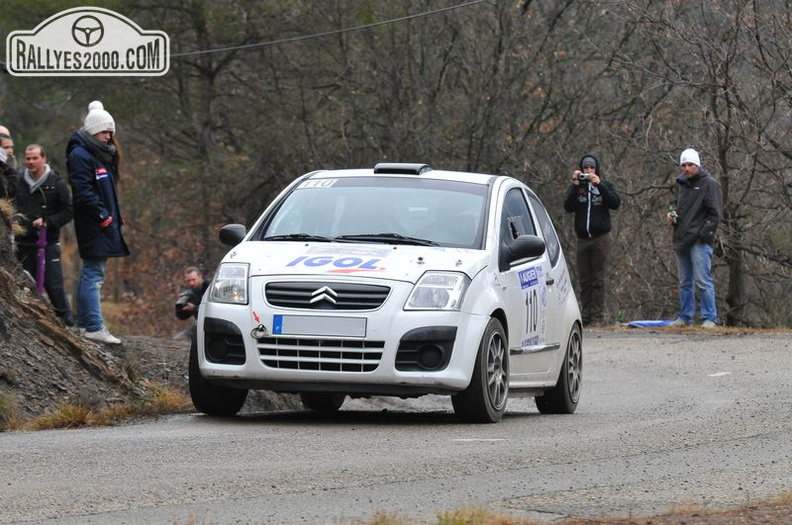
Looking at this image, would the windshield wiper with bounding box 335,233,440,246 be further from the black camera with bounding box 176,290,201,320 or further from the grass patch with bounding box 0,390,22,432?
the black camera with bounding box 176,290,201,320

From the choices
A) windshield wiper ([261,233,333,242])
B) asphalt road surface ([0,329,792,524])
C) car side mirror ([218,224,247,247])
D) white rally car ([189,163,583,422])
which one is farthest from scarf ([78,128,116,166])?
asphalt road surface ([0,329,792,524])

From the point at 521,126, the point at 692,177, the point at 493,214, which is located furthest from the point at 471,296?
the point at 521,126

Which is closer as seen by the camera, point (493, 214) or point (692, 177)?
point (493, 214)

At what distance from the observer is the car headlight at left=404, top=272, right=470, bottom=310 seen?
10133 millimetres

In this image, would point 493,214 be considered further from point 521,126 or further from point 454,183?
point 521,126

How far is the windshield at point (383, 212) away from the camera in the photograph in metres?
11.0

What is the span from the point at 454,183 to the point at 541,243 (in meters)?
0.90

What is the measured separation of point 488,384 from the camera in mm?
10500

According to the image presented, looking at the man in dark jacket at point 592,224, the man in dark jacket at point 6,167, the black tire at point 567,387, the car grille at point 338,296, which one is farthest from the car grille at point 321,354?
the man in dark jacket at point 592,224

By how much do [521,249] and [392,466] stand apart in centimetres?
338

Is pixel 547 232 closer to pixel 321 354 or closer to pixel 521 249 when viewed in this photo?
pixel 521 249

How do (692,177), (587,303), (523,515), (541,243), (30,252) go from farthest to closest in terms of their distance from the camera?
1. (587,303)
2. (692,177)
3. (30,252)
4. (541,243)
5. (523,515)

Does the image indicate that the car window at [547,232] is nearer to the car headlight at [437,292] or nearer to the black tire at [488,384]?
the black tire at [488,384]

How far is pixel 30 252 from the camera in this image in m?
15.6
